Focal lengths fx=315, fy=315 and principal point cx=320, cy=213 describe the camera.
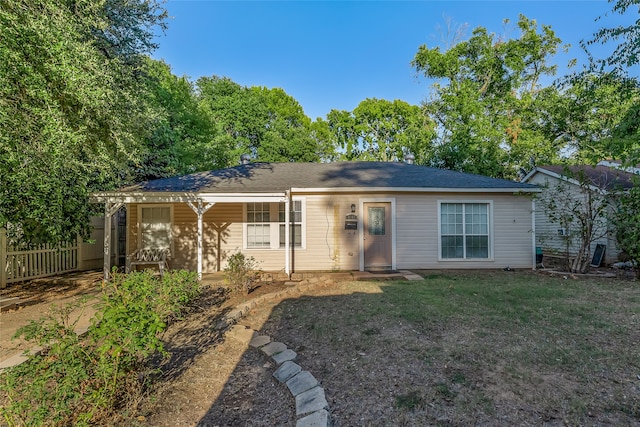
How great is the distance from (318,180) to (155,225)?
4.86m

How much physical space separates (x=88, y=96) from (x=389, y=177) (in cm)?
763

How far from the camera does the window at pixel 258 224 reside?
29.8ft

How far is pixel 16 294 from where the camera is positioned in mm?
6465

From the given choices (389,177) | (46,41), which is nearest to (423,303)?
(389,177)

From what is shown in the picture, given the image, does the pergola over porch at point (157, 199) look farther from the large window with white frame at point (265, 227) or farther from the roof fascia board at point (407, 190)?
the roof fascia board at point (407, 190)

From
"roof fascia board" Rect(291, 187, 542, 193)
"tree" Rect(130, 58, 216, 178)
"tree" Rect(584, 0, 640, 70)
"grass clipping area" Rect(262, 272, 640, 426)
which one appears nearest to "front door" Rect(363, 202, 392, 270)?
"roof fascia board" Rect(291, 187, 542, 193)

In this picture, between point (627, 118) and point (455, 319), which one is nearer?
point (455, 319)

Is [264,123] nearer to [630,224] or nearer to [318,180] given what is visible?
[318,180]

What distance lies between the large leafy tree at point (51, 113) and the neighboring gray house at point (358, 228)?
3.12m

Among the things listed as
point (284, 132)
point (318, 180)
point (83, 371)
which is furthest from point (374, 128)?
point (83, 371)

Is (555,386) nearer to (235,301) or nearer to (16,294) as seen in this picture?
(235,301)

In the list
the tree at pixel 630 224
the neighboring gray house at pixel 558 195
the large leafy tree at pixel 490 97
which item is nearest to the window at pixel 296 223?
the neighboring gray house at pixel 558 195

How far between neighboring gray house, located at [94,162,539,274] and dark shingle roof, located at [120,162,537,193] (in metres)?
0.09

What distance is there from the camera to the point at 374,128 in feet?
87.1
